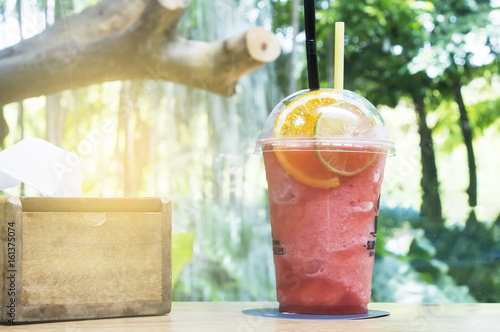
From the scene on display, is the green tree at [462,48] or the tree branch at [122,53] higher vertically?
the green tree at [462,48]

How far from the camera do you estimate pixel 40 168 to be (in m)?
0.80

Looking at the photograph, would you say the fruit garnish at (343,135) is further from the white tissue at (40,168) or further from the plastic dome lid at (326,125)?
the white tissue at (40,168)

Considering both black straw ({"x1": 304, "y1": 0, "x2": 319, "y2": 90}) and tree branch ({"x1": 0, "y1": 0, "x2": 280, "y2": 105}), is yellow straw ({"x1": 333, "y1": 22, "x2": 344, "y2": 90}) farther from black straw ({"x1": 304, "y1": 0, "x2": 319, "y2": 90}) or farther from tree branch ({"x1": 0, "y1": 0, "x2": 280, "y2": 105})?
tree branch ({"x1": 0, "y1": 0, "x2": 280, "y2": 105})

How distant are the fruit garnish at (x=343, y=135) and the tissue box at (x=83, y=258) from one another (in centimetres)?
22

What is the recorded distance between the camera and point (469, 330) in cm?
65

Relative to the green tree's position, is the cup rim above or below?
below

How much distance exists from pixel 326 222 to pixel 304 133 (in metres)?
0.12

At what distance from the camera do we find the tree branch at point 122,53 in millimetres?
1909

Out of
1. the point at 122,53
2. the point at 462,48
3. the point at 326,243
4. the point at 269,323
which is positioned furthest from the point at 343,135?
the point at 462,48

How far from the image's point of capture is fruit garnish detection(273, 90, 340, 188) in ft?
2.60

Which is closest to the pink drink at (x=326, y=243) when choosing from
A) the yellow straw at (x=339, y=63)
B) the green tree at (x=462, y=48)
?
the yellow straw at (x=339, y=63)

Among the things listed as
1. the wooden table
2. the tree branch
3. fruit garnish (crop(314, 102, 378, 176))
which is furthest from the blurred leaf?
fruit garnish (crop(314, 102, 378, 176))

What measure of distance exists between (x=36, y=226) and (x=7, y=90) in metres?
1.32

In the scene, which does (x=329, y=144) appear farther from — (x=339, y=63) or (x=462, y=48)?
(x=462, y=48)
